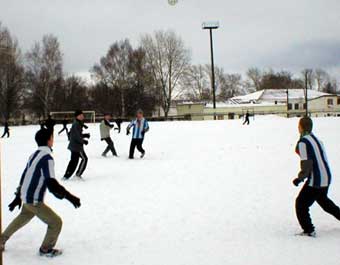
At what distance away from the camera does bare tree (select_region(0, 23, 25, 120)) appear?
175ft

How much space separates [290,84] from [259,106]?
48.9 meters

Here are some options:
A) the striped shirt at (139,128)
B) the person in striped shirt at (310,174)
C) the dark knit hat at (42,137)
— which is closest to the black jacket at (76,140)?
the striped shirt at (139,128)

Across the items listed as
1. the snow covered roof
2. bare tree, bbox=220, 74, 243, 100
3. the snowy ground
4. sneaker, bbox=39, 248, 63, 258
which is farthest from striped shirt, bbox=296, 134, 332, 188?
bare tree, bbox=220, 74, 243, 100

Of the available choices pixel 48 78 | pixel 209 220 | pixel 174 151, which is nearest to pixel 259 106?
pixel 48 78

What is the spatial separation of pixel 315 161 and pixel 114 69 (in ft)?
210

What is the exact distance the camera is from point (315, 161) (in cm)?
566

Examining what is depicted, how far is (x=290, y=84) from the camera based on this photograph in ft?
400

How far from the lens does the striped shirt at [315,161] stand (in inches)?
222

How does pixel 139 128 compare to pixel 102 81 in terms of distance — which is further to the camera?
pixel 102 81

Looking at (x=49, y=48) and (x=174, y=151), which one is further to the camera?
(x=49, y=48)

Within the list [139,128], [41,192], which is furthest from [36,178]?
[139,128]

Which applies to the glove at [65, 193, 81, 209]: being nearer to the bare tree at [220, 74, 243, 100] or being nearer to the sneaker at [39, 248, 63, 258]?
the sneaker at [39, 248, 63, 258]

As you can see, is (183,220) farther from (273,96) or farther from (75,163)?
(273,96)

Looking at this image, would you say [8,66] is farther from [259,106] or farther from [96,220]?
[96,220]
